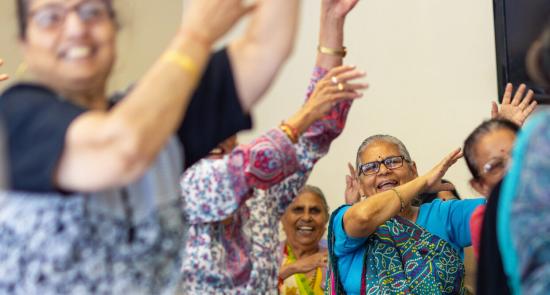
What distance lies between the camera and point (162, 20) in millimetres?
4848

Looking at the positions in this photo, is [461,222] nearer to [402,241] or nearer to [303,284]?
[402,241]

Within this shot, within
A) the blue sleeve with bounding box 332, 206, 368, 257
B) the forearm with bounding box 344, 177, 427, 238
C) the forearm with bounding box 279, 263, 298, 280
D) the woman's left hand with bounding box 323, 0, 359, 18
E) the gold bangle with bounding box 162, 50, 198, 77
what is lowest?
the forearm with bounding box 279, 263, 298, 280

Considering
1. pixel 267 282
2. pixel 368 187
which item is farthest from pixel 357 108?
pixel 267 282

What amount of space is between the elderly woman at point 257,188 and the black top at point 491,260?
0.33m

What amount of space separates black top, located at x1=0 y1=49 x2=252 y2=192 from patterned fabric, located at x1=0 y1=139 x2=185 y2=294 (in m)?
0.08

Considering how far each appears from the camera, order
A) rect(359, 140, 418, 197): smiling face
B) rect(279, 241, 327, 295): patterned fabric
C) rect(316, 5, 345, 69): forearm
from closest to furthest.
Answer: rect(316, 5, 345, 69): forearm → rect(359, 140, 418, 197): smiling face → rect(279, 241, 327, 295): patterned fabric

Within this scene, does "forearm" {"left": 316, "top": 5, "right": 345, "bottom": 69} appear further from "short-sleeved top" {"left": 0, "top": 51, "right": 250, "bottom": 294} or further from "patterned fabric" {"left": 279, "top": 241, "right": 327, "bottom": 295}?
"patterned fabric" {"left": 279, "top": 241, "right": 327, "bottom": 295}

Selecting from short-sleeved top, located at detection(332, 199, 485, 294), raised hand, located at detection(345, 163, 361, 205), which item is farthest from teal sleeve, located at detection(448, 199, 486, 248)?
raised hand, located at detection(345, 163, 361, 205)

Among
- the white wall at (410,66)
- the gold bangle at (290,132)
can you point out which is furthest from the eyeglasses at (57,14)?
the white wall at (410,66)

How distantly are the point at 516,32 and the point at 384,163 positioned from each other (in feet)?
3.30

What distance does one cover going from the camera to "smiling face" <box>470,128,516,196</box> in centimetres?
217

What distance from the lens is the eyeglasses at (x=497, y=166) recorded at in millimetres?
2174

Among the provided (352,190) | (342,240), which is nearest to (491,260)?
(342,240)

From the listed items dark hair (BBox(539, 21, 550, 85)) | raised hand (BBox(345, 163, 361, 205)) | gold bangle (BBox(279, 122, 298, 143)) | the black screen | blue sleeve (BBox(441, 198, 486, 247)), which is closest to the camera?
dark hair (BBox(539, 21, 550, 85))
